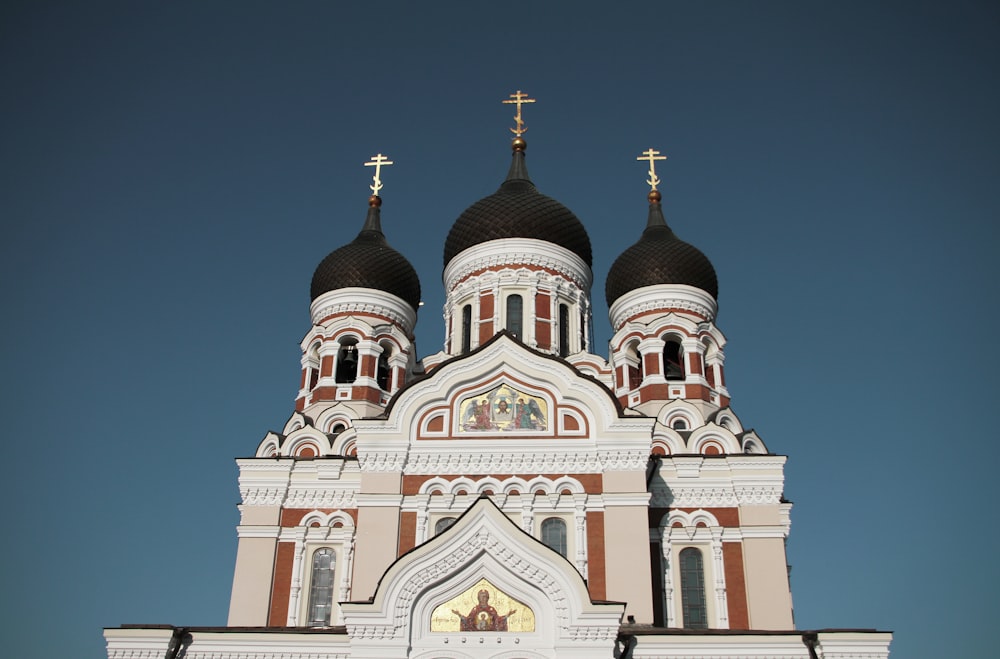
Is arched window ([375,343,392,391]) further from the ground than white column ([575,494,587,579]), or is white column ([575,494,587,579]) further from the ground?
arched window ([375,343,392,391])

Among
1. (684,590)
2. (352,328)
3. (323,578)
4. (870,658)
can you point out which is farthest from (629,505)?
(352,328)

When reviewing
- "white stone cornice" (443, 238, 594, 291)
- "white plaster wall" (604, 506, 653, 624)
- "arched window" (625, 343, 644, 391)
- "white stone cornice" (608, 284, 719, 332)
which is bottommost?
"white plaster wall" (604, 506, 653, 624)

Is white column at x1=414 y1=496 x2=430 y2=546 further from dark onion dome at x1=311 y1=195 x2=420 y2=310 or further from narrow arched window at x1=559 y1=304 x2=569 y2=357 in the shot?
dark onion dome at x1=311 y1=195 x2=420 y2=310

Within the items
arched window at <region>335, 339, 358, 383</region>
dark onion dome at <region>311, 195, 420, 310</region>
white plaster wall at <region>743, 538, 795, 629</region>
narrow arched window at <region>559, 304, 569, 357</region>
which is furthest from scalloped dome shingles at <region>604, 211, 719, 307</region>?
white plaster wall at <region>743, 538, 795, 629</region>

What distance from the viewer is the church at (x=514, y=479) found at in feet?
41.0

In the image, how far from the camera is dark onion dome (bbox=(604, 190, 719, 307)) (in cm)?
2162

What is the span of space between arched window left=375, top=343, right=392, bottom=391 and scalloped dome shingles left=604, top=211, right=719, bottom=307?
529 cm

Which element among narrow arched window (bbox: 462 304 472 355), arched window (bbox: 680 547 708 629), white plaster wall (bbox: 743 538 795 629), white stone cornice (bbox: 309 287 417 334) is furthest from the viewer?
white stone cornice (bbox: 309 287 417 334)

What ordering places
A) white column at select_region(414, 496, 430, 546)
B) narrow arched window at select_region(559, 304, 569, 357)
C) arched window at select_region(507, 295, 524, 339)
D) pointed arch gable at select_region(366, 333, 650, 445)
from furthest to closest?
narrow arched window at select_region(559, 304, 569, 357) → arched window at select_region(507, 295, 524, 339) → pointed arch gable at select_region(366, 333, 650, 445) → white column at select_region(414, 496, 430, 546)

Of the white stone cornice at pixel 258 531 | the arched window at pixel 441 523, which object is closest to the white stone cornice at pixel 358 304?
the white stone cornice at pixel 258 531

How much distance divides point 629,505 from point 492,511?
3151 millimetres

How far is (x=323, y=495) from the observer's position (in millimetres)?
18203

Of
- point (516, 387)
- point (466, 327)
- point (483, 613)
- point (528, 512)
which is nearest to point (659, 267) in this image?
point (466, 327)

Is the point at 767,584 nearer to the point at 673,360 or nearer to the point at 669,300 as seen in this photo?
the point at 673,360
